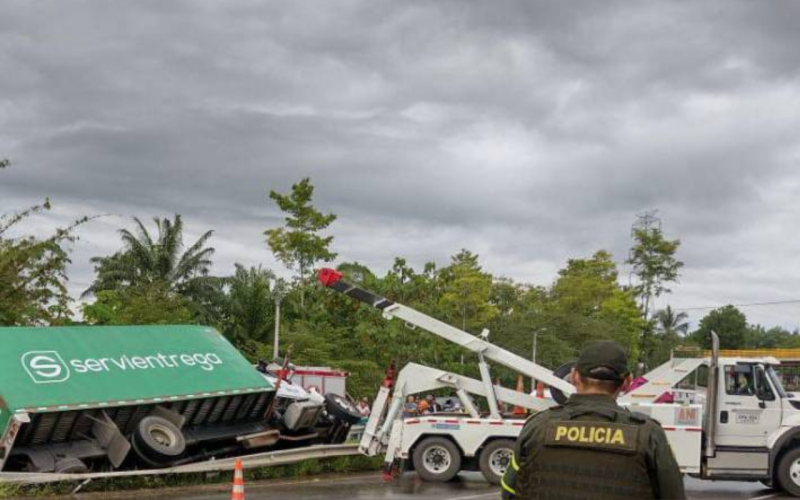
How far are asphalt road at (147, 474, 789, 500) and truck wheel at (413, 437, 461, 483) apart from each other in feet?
0.68

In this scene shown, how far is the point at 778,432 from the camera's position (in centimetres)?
1598

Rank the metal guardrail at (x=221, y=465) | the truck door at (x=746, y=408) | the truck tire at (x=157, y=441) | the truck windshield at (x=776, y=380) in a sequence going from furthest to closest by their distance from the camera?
1. the truck windshield at (x=776, y=380)
2. the truck door at (x=746, y=408)
3. the truck tire at (x=157, y=441)
4. the metal guardrail at (x=221, y=465)

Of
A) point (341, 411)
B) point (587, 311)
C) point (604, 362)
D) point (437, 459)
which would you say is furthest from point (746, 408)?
point (587, 311)

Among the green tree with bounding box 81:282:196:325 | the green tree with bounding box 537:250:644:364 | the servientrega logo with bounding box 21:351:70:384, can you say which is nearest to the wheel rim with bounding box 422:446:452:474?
the servientrega logo with bounding box 21:351:70:384

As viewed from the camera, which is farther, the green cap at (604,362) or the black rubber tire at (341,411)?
the black rubber tire at (341,411)

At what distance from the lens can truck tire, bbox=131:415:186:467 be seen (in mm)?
15094

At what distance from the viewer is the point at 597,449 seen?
348cm

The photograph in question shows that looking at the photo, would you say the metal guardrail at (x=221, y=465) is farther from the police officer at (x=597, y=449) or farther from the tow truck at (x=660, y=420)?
the police officer at (x=597, y=449)

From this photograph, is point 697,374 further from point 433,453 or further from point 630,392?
point 433,453

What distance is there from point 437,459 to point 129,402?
18.2 feet

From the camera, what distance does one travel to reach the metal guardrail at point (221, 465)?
13.6 metres

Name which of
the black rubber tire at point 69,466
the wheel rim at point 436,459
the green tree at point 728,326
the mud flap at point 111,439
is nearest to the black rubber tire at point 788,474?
the wheel rim at point 436,459

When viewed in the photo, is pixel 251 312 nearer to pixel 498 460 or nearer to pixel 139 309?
pixel 139 309

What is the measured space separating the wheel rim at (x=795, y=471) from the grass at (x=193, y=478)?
25.3 ft
